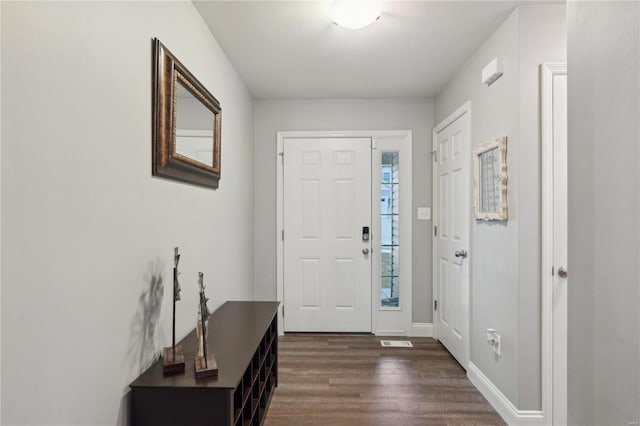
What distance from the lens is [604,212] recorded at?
3.21 feet

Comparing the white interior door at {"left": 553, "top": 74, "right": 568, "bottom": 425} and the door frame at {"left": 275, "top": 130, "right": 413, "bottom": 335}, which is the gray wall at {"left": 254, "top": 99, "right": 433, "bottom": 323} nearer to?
the door frame at {"left": 275, "top": 130, "right": 413, "bottom": 335}

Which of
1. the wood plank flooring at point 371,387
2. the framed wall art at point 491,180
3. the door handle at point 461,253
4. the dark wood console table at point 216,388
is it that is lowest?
the wood plank flooring at point 371,387

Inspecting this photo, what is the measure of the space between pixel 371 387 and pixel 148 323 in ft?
5.75

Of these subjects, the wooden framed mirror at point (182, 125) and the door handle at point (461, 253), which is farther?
the door handle at point (461, 253)

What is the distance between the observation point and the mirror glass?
6.26ft

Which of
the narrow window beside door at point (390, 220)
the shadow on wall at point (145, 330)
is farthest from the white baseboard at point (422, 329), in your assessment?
the shadow on wall at point (145, 330)

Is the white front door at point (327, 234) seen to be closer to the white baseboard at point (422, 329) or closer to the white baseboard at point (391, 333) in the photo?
the white baseboard at point (391, 333)

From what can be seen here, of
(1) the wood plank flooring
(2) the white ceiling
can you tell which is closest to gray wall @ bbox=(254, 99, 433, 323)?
(2) the white ceiling

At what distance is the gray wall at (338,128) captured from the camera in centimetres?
388

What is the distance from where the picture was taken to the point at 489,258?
2.56 meters

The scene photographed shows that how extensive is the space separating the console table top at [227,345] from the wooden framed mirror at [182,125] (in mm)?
833

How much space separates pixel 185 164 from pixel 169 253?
1.52 feet

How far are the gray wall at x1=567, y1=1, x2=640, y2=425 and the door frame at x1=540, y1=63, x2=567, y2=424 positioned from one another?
1123 mm

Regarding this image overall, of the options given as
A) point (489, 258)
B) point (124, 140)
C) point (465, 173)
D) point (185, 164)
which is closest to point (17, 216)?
point (124, 140)
